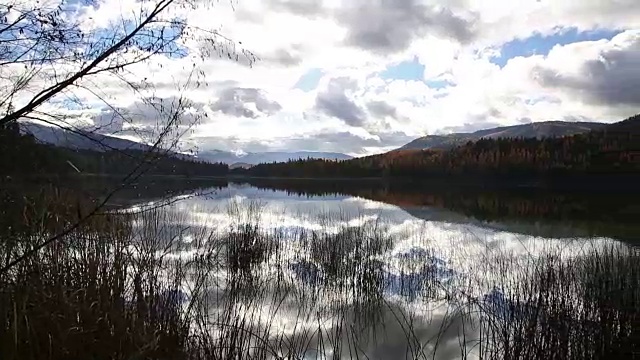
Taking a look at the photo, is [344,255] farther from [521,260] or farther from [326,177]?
[326,177]

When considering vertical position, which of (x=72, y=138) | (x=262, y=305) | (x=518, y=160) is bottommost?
(x=262, y=305)

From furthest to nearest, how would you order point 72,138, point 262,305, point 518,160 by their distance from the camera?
1. point 518,160
2. point 262,305
3. point 72,138

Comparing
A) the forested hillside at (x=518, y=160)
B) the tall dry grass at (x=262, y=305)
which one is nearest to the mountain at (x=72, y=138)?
the tall dry grass at (x=262, y=305)

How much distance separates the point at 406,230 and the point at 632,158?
75246 millimetres

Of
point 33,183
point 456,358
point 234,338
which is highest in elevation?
point 33,183

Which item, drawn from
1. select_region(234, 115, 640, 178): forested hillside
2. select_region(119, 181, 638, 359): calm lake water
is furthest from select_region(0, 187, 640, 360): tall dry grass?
select_region(234, 115, 640, 178): forested hillside

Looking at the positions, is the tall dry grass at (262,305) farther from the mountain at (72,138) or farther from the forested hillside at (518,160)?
the forested hillside at (518,160)

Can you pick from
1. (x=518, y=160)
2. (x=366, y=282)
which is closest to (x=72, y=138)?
(x=366, y=282)

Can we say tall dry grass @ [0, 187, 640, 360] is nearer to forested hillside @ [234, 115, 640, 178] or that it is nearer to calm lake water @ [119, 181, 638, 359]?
calm lake water @ [119, 181, 638, 359]

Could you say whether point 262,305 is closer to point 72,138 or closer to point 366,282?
point 366,282

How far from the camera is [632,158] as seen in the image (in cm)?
7850

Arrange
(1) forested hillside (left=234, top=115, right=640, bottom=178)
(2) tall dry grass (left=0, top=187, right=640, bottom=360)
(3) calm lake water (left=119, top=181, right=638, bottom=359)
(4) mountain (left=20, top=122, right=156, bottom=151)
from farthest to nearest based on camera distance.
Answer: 1. (1) forested hillside (left=234, top=115, right=640, bottom=178)
2. (3) calm lake water (left=119, top=181, right=638, bottom=359)
3. (2) tall dry grass (left=0, top=187, right=640, bottom=360)
4. (4) mountain (left=20, top=122, right=156, bottom=151)

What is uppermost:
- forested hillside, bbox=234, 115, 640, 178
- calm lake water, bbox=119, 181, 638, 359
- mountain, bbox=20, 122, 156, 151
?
forested hillside, bbox=234, 115, 640, 178

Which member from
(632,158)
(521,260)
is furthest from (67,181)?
(632,158)
